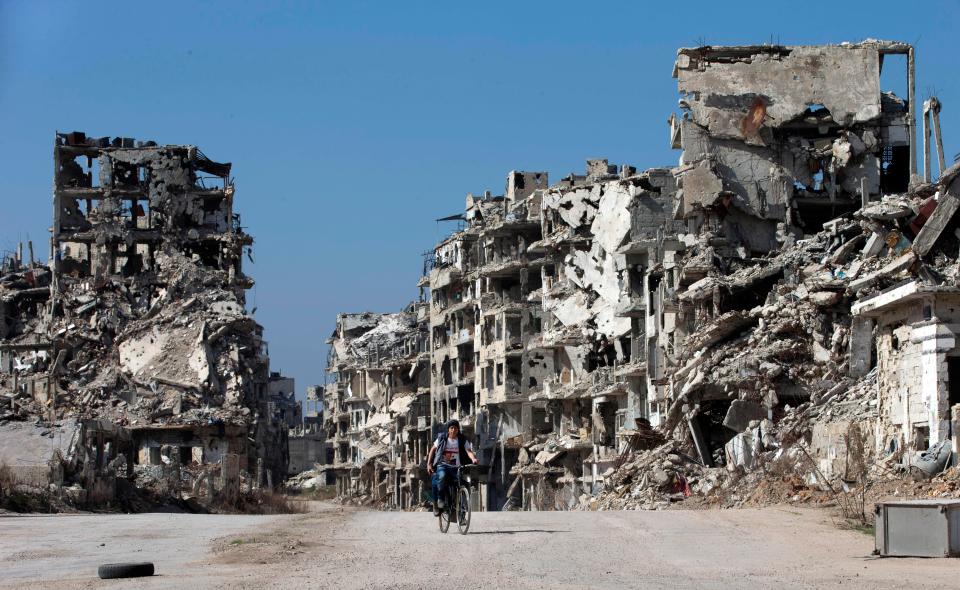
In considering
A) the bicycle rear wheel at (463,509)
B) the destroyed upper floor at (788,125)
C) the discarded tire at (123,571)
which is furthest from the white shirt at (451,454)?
the destroyed upper floor at (788,125)

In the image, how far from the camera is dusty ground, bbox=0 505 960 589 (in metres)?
16.2

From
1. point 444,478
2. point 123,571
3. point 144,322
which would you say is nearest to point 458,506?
point 444,478

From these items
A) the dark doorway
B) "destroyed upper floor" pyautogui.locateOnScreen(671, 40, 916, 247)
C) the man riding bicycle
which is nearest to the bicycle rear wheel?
the man riding bicycle

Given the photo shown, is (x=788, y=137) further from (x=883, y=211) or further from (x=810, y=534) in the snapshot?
(x=810, y=534)

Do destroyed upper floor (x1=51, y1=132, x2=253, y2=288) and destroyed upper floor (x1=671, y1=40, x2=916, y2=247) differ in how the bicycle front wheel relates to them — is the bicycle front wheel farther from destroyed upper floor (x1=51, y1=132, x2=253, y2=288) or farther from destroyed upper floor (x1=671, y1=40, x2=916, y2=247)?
destroyed upper floor (x1=51, y1=132, x2=253, y2=288)

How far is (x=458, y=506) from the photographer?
22.5 metres

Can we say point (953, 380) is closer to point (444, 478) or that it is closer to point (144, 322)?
point (444, 478)

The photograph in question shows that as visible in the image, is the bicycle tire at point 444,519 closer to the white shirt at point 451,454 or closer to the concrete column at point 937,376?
the white shirt at point 451,454

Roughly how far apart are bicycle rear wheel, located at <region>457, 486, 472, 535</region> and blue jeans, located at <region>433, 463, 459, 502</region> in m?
0.33

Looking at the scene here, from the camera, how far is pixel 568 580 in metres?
16.1

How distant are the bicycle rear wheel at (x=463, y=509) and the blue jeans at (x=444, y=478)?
33cm

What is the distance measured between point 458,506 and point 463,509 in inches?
3.4

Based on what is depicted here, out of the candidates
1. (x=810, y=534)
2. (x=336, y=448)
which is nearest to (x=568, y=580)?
(x=810, y=534)

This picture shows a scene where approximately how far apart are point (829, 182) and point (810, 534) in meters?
41.5
